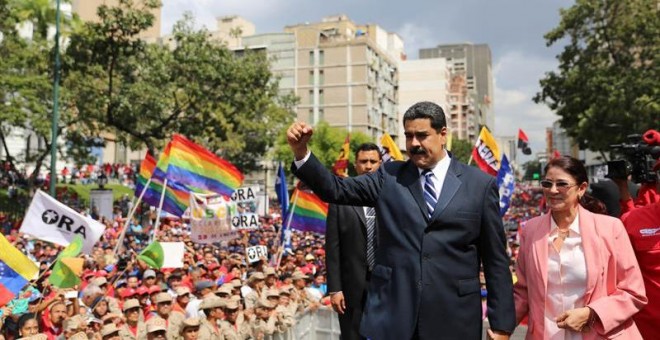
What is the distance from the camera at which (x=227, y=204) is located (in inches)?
472

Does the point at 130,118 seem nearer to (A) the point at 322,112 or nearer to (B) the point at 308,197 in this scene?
(B) the point at 308,197

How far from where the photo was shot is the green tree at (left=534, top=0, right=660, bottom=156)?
75.3ft

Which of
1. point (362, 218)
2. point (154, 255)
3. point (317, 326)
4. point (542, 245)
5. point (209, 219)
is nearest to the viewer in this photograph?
point (542, 245)

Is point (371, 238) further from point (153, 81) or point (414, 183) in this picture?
point (153, 81)

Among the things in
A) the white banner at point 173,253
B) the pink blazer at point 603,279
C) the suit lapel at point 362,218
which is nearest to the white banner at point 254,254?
the white banner at point 173,253

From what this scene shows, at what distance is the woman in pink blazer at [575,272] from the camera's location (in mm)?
3025

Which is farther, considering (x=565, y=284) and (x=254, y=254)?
(x=254, y=254)

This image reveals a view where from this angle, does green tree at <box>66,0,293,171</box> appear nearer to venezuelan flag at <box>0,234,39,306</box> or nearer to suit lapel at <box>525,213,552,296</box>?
venezuelan flag at <box>0,234,39,306</box>

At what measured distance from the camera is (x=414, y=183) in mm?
3113

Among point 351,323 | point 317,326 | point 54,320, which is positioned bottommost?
point 317,326

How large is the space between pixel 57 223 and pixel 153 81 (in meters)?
13.5

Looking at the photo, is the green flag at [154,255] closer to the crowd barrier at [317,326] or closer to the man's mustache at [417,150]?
the crowd barrier at [317,326]

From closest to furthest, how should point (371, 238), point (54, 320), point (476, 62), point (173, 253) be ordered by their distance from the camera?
1. point (371, 238)
2. point (54, 320)
3. point (173, 253)
4. point (476, 62)

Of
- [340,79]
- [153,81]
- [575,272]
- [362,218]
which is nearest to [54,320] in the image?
[362,218]
